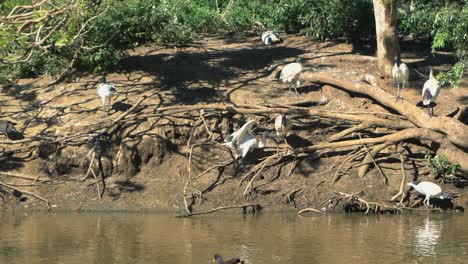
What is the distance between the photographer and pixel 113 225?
46.8ft

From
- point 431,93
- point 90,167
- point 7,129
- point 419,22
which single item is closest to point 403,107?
point 431,93

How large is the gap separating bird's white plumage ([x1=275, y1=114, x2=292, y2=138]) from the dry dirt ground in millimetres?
500

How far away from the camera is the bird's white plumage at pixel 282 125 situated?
15938 mm

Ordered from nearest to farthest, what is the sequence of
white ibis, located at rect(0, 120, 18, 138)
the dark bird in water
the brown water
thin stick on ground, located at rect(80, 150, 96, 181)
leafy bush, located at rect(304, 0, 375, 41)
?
the dark bird in water < the brown water < thin stick on ground, located at rect(80, 150, 96, 181) < white ibis, located at rect(0, 120, 18, 138) < leafy bush, located at rect(304, 0, 375, 41)

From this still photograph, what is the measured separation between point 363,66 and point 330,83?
134cm

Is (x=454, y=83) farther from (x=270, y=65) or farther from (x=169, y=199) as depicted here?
(x=270, y=65)

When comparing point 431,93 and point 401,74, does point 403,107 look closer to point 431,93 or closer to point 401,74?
point 431,93

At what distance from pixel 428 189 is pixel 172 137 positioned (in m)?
4.60

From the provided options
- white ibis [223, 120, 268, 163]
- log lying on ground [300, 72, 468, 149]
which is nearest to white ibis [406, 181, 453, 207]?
log lying on ground [300, 72, 468, 149]

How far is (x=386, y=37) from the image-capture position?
18.0 meters

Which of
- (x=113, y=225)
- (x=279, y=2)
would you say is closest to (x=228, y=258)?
(x=113, y=225)

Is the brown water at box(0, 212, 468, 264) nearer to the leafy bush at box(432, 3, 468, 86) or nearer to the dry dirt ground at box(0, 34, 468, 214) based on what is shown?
the dry dirt ground at box(0, 34, 468, 214)

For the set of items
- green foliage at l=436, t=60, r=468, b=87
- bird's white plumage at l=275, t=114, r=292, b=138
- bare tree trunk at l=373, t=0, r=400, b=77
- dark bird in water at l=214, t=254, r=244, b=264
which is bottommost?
dark bird in water at l=214, t=254, r=244, b=264

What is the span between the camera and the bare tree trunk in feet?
58.2
